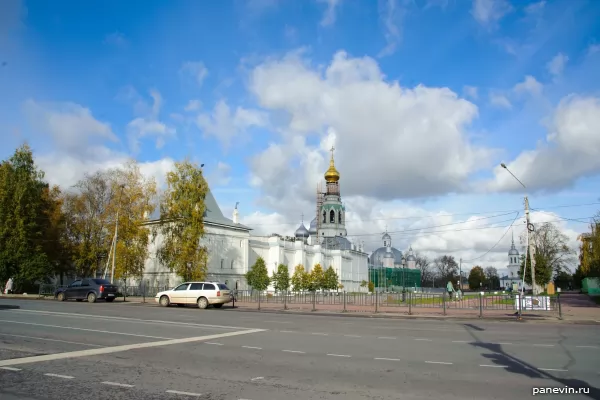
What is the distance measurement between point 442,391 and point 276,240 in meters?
72.1

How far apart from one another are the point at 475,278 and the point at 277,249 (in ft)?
342

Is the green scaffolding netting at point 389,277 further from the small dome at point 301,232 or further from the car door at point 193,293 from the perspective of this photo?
the car door at point 193,293

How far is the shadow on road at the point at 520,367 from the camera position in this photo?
7.78 metres

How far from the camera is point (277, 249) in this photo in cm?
7894

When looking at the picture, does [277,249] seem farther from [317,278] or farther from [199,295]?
[199,295]

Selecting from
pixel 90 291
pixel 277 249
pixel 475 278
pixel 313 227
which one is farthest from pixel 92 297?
pixel 475 278

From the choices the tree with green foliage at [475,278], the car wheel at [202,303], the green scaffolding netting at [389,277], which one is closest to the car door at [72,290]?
the car wheel at [202,303]

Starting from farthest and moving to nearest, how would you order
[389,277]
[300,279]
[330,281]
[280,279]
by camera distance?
[389,277], [330,281], [300,279], [280,279]

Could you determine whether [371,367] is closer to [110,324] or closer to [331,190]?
[110,324]

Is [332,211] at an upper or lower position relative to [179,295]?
upper

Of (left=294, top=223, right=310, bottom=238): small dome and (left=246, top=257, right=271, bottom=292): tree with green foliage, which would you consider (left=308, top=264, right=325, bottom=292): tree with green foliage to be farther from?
(left=294, top=223, right=310, bottom=238): small dome

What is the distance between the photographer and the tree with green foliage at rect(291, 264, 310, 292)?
254 ft

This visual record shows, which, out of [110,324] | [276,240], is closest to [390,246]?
[276,240]

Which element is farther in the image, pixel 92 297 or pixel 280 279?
pixel 280 279
